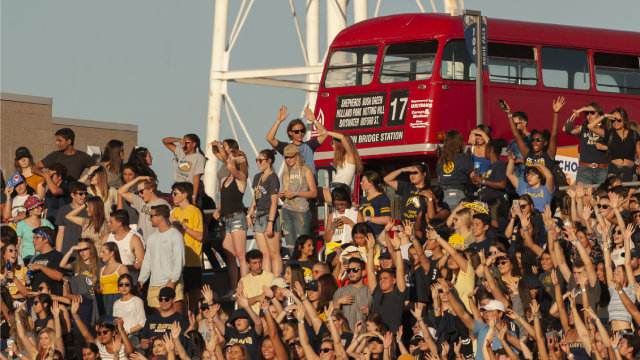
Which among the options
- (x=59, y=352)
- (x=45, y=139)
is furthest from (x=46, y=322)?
(x=45, y=139)

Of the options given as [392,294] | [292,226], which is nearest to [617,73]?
[292,226]

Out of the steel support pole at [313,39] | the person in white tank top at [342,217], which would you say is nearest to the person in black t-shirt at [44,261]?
the person in white tank top at [342,217]

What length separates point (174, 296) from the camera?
12.1 meters

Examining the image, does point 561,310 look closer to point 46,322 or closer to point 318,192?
point 318,192

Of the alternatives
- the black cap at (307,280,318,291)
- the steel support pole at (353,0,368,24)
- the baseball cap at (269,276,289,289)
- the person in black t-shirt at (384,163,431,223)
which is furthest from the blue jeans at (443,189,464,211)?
the steel support pole at (353,0,368,24)

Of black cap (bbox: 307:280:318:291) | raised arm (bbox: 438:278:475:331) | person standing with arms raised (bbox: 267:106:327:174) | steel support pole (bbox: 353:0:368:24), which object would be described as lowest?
raised arm (bbox: 438:278:475:331)

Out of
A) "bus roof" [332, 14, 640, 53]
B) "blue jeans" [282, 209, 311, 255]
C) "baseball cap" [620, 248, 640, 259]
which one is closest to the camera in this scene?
"baseball cap" [620, 248, 640, 259]

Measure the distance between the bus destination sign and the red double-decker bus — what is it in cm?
2

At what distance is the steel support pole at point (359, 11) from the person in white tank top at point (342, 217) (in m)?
7.22

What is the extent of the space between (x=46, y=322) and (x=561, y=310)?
5.97 metres

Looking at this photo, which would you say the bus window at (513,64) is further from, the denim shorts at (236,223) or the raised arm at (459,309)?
the raised arm at (459,309)

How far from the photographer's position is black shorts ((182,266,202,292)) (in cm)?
1322

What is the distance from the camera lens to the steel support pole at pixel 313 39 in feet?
68.3

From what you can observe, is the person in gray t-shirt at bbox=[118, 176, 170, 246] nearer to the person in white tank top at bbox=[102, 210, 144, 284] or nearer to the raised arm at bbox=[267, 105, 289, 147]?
the person in white tank top at bbox=[102, 210, 144, 284]
